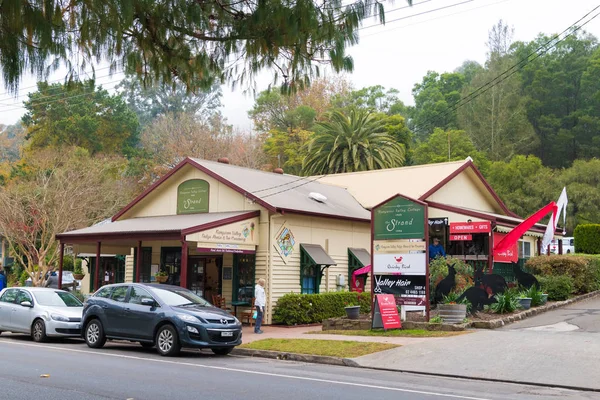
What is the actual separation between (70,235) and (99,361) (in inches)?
454

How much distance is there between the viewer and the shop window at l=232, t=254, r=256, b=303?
74.6ft

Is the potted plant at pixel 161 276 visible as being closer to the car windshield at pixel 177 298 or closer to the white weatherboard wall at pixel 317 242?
the white weatherboard wall at pixel 317 242

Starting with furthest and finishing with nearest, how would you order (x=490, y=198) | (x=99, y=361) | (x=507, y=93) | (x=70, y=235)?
(x=507, y=93) < (x=490, y=198) < (x=70, y=235) < (x=99, y=361)

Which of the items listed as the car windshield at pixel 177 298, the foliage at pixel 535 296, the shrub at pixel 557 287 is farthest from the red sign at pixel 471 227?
the car windshield at pixel 177 298

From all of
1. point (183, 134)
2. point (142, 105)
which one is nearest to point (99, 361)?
point (183, 134)

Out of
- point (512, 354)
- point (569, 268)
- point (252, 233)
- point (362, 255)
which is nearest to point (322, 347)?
point (512, 354)

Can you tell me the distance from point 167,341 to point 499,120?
5191cm

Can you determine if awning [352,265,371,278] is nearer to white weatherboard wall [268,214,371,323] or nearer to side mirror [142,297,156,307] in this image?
white weatherboard wall [268,214,371,323]

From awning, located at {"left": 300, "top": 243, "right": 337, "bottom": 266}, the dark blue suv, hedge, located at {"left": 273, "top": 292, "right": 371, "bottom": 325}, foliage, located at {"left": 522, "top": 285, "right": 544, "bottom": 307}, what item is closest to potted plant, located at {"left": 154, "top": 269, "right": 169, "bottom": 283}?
hedge, located at {"left": 273, "top": 292, "right": 371, "bottom": 325}

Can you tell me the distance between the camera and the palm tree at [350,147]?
45.1 m

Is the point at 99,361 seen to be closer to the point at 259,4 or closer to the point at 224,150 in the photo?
the point at 259,4

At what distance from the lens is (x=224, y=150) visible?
185 feet

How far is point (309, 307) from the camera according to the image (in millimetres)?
22031

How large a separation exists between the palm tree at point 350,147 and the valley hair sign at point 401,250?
25861 mm
